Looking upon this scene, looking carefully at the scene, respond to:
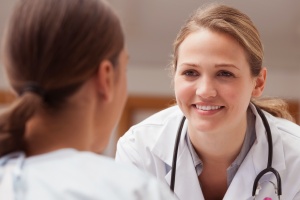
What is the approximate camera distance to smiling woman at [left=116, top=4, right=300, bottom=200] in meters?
1.61

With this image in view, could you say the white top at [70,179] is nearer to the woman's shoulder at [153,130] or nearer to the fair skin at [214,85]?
the fair skin at [214,85]

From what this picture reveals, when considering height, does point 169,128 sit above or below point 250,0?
below

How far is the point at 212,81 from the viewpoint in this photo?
5.24 feet

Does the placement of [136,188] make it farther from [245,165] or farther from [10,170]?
[245,165]

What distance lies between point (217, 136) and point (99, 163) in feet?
2.80

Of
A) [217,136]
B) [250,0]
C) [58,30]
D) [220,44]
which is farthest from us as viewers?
[250,0]

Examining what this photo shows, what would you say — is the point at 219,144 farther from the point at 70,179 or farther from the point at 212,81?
the point at 70,179

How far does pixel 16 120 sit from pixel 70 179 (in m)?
0.14

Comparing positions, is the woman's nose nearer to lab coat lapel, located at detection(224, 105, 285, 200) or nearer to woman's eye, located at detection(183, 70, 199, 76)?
woman's eye, located at detection(183, 70, 199, 76)

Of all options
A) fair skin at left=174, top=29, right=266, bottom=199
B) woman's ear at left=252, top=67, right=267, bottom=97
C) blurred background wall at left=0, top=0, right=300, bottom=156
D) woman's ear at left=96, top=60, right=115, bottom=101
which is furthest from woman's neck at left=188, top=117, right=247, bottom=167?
blurred background wall at left=0, top=0, right=300, bottom=156

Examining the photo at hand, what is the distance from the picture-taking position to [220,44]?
1599 millimetres

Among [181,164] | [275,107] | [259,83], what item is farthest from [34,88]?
[275,107]

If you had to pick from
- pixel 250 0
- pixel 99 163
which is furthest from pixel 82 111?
pixel 250 0

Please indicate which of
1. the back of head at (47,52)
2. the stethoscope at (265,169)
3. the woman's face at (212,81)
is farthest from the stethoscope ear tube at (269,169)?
the back of head at (47,52)
